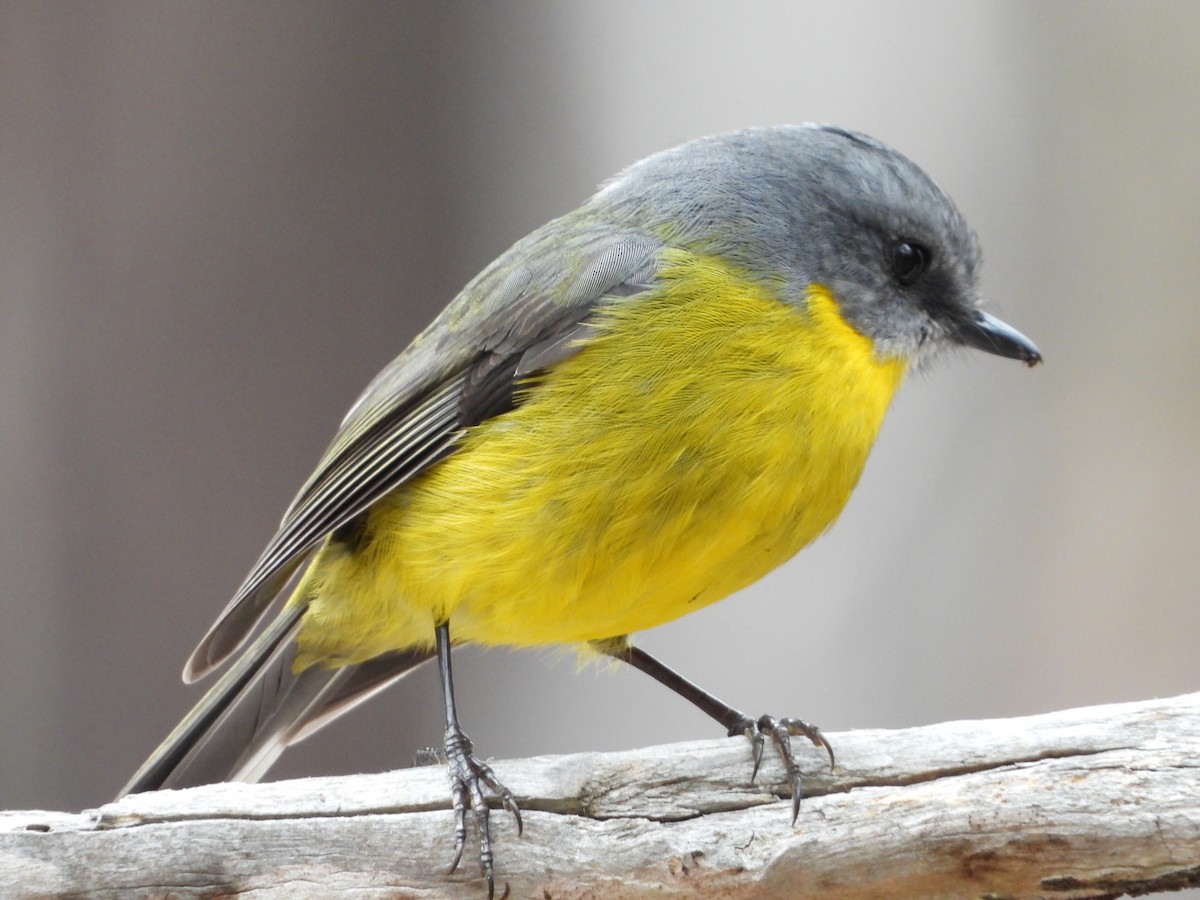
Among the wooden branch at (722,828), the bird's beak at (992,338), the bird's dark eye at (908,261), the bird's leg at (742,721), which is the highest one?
the bird's dark eye at (908,261)

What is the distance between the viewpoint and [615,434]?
2580mm

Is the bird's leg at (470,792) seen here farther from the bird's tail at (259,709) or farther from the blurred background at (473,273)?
the blurred background at (473,273)

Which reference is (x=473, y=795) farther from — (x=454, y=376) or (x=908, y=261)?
(x=908, y=261)

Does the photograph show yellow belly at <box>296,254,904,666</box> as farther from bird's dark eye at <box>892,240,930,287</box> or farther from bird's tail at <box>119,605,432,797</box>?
bird's tail at <box>119,605,432,797</box>

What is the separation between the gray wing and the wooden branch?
590 mm

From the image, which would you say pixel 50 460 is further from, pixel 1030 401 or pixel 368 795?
pixel 1030 401

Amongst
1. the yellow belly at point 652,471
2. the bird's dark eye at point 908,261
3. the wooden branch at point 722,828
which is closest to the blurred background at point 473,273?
the bird's dark eye at point 908,261

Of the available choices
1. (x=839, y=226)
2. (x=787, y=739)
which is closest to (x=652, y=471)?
(x=787, y=739)

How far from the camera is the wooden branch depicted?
89.7 inches

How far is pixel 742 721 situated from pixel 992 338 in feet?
3.57

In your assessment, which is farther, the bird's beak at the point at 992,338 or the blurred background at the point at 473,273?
the blurred background at the point at 473,273

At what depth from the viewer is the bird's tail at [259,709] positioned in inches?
122

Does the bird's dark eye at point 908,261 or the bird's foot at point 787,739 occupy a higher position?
the bird's dark eye at point 908,261

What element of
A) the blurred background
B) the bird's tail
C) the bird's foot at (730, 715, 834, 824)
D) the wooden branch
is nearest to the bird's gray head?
the blurred background
